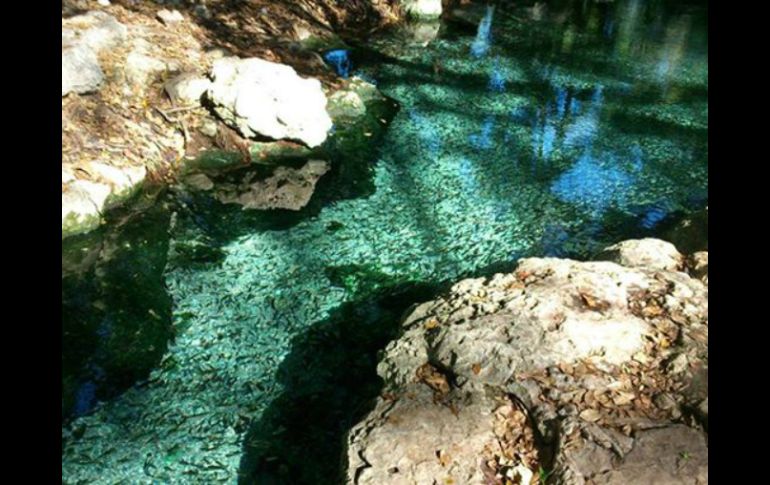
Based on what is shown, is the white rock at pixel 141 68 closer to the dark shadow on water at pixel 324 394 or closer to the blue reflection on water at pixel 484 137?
the blue reflection on water at pixel 484 137

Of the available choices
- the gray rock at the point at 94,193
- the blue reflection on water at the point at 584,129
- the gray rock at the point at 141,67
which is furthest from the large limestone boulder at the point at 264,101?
the blue reflection on water at the point at 584,129

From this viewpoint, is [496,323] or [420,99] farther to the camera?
[420,99]

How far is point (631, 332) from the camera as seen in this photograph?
347cm

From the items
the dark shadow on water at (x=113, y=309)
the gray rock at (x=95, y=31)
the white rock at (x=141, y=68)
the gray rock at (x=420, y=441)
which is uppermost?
the gray rock at (x=95, y=31)

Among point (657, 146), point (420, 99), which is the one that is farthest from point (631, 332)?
point (420, 99)

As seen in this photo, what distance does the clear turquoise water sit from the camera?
3.70 metres

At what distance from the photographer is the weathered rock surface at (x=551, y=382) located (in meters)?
2.74

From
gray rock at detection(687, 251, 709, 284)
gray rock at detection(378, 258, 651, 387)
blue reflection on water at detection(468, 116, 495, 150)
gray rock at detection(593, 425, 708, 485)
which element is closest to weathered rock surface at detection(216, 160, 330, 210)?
blue reflection on water at detection(468, 116, 495, 150)

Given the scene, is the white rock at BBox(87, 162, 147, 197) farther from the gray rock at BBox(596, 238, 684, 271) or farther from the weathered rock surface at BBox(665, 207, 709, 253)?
the weathered rock surface at BBox(665, 207, 709, 253)

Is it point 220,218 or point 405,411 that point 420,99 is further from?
point 405,411

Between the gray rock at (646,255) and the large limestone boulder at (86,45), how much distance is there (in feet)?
19.3
